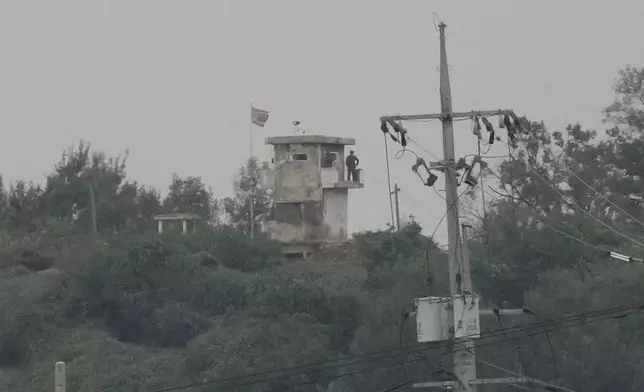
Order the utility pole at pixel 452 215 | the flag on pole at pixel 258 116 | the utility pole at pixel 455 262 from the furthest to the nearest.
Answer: the flag on pole at pixel 258 116 < the utility pole at pixel 452 215 < the utility pole at pixel 455 262

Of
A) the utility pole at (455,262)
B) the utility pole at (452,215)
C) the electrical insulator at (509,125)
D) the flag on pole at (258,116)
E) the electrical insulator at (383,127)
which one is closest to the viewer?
the utility pole at (455,262)

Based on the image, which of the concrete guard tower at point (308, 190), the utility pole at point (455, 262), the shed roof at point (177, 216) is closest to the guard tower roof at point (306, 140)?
the concrete guard tower at point (308, 190)

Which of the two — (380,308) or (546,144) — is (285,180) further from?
(380,308)

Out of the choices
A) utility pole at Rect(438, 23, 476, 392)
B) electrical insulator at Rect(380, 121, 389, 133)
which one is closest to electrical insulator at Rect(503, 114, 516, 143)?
utility pole at Rect(438, 23, 476, 392)

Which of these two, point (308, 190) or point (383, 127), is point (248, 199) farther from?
point (383, 127)

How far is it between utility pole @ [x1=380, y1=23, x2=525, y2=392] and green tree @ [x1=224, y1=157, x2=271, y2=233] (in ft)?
131

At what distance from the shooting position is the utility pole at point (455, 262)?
2008 centimetres

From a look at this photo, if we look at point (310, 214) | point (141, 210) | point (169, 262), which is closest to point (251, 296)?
point (169, 262)

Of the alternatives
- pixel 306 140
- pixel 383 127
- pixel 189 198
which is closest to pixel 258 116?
pixel 306 140

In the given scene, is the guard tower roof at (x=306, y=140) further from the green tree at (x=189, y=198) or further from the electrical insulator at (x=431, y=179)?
the electrical insulator at (x=431, y=179)

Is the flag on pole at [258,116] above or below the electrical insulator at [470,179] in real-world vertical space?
above

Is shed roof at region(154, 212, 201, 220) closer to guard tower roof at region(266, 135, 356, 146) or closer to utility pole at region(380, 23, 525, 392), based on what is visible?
guard tower roof at region(266, 135, 356, 146)

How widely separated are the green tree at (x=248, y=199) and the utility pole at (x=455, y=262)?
40010 millimetres

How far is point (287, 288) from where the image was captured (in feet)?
145
